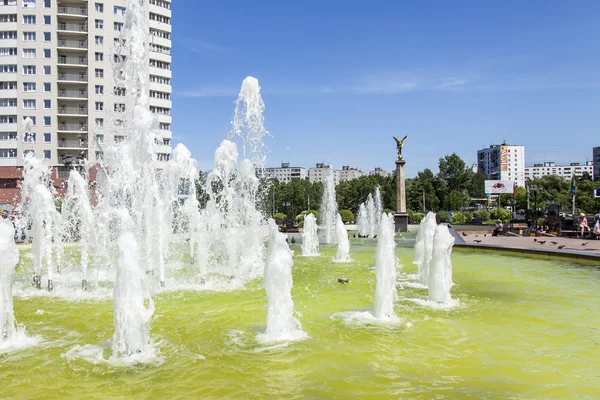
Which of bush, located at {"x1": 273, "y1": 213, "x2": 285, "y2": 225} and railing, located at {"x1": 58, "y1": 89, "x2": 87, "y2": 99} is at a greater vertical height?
railing, located at {"x1": 58, "y1": 89, "x2": 87, "y2": 99}

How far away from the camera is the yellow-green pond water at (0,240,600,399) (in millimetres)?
5883

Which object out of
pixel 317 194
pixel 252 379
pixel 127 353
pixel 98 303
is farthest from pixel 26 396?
pixel 317 194

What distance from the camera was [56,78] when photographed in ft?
169

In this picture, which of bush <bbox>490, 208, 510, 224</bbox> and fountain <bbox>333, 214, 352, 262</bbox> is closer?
fountain <bbox>333, 214, 352, 262</bbox>

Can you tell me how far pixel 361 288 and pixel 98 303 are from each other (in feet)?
21.6

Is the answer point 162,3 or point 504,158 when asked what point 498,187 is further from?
point 162,3

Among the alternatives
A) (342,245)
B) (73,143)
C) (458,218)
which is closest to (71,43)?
(73,143)

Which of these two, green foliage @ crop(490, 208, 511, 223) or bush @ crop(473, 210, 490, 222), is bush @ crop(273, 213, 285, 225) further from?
→ green foliage @ crop(490, 208, 511, 223)

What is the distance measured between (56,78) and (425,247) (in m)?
51.2

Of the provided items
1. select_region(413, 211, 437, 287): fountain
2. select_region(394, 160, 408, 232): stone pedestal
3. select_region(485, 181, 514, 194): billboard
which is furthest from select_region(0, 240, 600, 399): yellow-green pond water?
select_region(485, 181, 514, 194): billboard

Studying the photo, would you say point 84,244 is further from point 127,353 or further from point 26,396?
point 26,396

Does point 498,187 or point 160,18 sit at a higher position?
point 160,18

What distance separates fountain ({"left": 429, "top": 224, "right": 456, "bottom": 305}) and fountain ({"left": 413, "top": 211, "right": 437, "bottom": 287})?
2.14 m

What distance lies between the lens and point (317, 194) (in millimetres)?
79000
